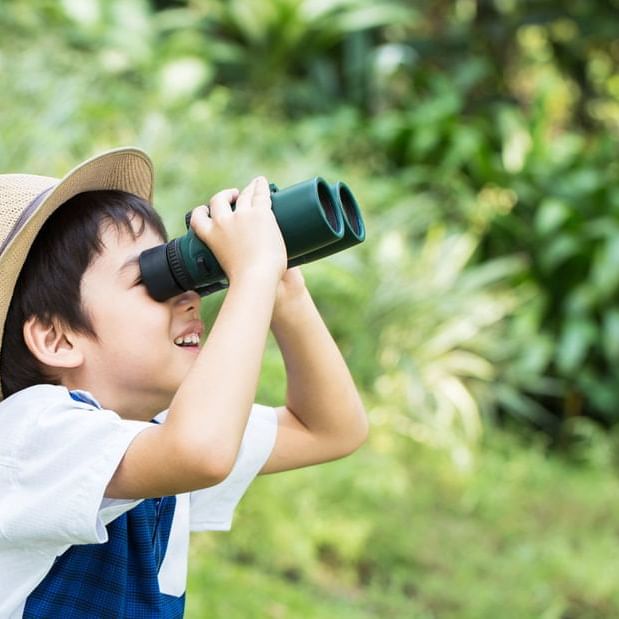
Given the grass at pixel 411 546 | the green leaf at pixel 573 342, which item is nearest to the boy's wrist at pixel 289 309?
the grass at pixel 411 546

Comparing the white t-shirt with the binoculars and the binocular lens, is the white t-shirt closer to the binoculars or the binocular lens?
the binoculars

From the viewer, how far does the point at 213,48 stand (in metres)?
7.47

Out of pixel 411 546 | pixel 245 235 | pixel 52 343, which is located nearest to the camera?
pixel 245 235

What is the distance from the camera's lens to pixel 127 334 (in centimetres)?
157

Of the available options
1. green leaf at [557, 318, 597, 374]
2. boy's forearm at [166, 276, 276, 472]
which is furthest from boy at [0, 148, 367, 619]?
green leaf at [557, 318, 597, 374]

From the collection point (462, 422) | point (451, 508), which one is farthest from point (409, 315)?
point (451, 508)

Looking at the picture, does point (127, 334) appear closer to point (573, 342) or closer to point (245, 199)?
point (245, 199)

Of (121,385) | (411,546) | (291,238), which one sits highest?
(291,238)

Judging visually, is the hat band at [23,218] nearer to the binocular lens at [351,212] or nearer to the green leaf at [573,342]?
the binocular lens at [351,212]

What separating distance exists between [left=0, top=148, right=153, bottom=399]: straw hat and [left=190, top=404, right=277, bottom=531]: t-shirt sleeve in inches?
16.5

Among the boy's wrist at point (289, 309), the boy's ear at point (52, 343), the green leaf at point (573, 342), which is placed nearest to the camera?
the boy's ear at point (52, 343)

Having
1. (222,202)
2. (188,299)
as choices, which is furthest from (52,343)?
(222,202)

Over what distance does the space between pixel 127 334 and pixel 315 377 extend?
36cm

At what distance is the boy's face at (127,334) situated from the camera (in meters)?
1.58
